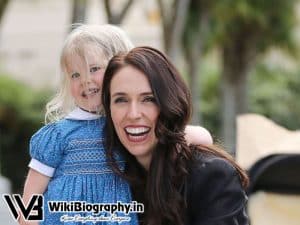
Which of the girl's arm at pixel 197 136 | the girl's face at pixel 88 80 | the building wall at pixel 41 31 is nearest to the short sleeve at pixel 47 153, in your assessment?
the girl's face at pixel 88 80

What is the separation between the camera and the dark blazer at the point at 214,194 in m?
2.17

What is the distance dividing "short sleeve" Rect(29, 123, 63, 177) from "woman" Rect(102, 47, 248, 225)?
8.7 inches

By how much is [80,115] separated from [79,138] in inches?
3.8

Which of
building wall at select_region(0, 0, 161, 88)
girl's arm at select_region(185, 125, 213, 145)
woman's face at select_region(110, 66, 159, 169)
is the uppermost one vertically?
woman's face at select_region(110, 66, 159, 169)

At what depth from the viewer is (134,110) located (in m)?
2.24

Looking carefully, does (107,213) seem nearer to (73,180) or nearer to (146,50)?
(73,180)

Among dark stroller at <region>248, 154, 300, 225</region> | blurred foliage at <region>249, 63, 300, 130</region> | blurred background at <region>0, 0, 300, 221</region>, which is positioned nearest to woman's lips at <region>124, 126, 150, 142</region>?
dark stroller at <region>248, 154, 300, 225</region>

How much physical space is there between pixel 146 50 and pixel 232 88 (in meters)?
15.7

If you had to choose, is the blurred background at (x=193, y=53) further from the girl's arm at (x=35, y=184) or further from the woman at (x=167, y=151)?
the woman at (x=167, y=151)

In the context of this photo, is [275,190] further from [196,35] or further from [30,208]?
[196,35]

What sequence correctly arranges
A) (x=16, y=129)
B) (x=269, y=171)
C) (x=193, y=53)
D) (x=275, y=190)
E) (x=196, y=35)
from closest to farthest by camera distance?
(x=269, y=171)
(x=275, y=190)
(x=196, y=35)
(x=193, y=53)
(x=16, y=129)

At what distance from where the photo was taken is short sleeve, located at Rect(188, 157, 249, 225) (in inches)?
85.3

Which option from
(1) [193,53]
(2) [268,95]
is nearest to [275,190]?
(1) [193,53]

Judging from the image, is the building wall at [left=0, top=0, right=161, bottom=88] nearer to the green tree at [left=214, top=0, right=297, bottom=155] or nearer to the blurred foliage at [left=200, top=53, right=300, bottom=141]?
the blurred foliage at [left=200, top=53, right=300, bottom=141]
